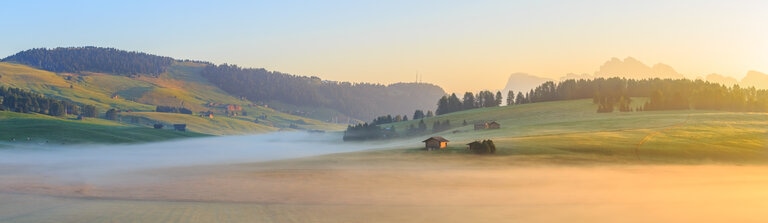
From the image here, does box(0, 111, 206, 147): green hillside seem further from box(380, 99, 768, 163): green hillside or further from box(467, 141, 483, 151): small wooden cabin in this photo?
box(467, 141, 483, 151): small wooden cabin

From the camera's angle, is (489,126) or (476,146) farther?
(489,126)

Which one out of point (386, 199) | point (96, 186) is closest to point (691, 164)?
point (386, 199)

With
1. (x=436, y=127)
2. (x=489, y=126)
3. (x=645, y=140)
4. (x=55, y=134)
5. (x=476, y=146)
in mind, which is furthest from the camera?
(x=436, y=127)

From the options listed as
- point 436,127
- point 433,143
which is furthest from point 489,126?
point 433,143

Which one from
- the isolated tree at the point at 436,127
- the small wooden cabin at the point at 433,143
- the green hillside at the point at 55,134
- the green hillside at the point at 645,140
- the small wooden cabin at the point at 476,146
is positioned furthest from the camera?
the isolated tree at the point at 436,127

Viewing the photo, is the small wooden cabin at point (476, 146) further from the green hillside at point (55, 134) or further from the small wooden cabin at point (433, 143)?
the green hillside at point (55, 134)

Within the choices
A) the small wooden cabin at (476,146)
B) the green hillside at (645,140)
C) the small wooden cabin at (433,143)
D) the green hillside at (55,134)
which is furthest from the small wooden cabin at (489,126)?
the green hillside at (55,134)

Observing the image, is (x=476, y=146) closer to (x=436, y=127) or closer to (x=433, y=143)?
(x=433, y=143)

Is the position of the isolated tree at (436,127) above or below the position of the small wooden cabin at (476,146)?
above

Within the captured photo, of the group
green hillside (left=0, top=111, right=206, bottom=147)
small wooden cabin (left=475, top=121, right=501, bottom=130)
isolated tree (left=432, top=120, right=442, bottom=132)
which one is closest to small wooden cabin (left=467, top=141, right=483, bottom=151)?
small wooden cabin (left=475, top=121, right=501, bottom=130)

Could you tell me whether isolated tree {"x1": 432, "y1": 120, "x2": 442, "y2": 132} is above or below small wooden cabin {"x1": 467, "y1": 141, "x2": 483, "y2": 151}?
above

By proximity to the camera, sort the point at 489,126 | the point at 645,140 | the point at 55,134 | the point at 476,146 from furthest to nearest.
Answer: the point at 489,126 < the point at 55,134 < the point at 645,140 < the point at 476,146

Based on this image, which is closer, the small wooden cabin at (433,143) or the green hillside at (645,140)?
the green hillside at (645,140)

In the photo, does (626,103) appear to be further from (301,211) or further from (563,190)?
(301,211)
